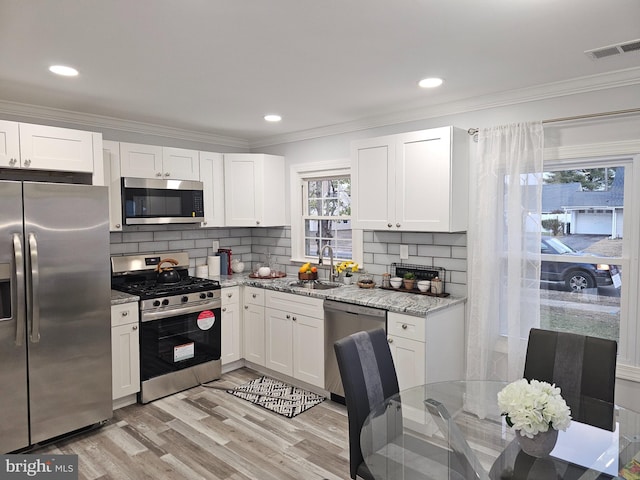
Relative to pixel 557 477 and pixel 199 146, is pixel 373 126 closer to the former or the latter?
pixel 199 146

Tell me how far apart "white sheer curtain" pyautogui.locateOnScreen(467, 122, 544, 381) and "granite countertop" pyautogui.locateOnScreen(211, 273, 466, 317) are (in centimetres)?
30

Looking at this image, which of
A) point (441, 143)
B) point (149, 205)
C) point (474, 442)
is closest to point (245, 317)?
point (149, 205)

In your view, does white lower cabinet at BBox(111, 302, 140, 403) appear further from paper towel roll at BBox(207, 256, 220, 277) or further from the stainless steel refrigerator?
paper towel roll at BBox(207, 256, 220, 277)

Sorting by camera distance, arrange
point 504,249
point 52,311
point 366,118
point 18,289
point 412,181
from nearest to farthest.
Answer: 1. point 18,289
2. point 52,311
3. point 504,249
4. point 412,181
5. point 366,118

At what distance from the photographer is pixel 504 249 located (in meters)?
3.18

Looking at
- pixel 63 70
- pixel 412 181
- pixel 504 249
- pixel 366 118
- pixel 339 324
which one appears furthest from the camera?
pixel 366 118

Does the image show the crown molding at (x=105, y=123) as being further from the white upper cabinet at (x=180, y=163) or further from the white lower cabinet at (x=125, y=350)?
the white lower cabinet at (x=125, y=350)

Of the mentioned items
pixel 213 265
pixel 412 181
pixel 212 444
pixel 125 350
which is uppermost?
pixel 412 181

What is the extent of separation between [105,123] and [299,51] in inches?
93.2

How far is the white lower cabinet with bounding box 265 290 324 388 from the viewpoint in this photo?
3752 millimetres

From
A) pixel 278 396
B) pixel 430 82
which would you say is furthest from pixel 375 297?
pixel 430 82

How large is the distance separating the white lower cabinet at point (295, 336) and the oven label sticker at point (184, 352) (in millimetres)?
684

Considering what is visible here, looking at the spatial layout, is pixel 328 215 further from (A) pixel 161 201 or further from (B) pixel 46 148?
(B) pixel 46 148

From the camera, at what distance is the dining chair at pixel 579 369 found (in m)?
2.01
